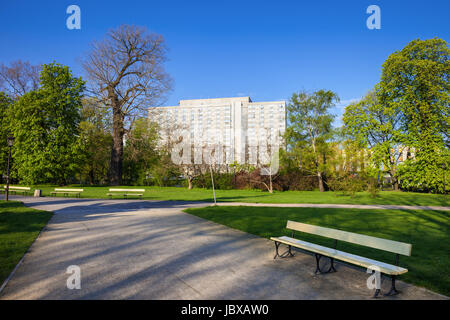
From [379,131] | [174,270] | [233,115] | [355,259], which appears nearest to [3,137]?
[174,270]

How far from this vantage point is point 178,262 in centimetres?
546

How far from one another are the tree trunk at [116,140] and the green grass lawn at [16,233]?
21833 mm

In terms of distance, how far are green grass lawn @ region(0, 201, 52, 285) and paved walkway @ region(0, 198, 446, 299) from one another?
0.80 ft

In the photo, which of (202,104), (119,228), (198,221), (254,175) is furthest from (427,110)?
(202,104)

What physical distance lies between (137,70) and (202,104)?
7864 centimetres

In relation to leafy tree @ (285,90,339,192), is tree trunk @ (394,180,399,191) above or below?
below

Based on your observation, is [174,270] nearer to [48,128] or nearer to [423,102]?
[423,102]

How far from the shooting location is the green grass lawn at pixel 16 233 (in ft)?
17.8

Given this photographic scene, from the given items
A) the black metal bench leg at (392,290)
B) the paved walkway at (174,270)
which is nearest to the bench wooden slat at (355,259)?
the black metal bench leg at (392,290)

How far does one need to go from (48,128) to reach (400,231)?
36100 millimetres

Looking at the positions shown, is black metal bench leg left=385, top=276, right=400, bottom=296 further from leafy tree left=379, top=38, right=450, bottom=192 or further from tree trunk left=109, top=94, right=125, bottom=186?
tree trunk left=109, top=94, right=125, bottom=186

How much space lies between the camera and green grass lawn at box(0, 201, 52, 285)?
5429 millimetres

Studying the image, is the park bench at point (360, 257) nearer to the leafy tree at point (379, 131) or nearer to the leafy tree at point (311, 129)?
the leafy tree at point (379, 131)

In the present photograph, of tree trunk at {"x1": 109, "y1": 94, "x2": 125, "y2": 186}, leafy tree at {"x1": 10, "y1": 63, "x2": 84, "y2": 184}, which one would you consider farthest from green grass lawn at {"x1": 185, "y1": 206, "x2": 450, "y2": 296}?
leafy tree at {"x1": 10, "y1": 63, "x2": 84, "y2": 184}
